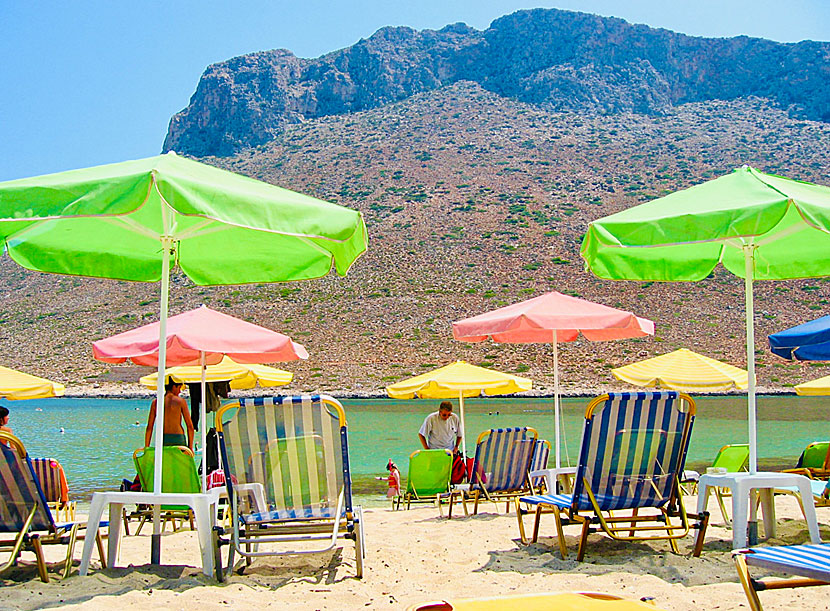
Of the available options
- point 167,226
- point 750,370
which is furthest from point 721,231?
point 167,226

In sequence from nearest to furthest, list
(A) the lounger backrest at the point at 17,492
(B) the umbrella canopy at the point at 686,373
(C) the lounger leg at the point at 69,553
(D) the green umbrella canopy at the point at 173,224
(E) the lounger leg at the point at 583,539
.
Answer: (D) the green umbrella canopy at the point at 173,224, (A) the lounger backrest at the point at 17,492, (C) the lounger leg at the point at 69,553, (E) the lounger leg at the point at 583,539, (B) the umbrella canopy at the point at 686,373

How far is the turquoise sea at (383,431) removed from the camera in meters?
13.9

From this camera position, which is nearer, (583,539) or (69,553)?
(69,553)

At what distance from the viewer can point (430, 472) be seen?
820 cm

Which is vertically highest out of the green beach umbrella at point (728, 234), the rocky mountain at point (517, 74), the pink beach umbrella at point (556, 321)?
the rocky mountain at point (517, 74)

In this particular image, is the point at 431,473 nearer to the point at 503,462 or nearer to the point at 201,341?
the point at 503,462

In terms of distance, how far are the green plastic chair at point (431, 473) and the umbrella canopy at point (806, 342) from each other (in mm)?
3355

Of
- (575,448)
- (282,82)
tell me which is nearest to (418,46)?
(282,82)

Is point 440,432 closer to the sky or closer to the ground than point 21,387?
closer to the ground

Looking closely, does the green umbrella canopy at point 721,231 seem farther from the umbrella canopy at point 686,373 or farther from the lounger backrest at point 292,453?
the umbrella canopy at point 686,373

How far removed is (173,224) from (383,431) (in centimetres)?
1832

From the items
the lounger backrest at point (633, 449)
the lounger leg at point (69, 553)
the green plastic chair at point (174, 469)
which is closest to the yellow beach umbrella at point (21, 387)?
the green plastic chair at point (174, 469)

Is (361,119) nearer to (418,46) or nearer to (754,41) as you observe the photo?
(418,46)

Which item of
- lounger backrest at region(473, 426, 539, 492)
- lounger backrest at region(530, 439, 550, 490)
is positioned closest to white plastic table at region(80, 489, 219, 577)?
lounger backrest at region(473, 426, 539, 492)
